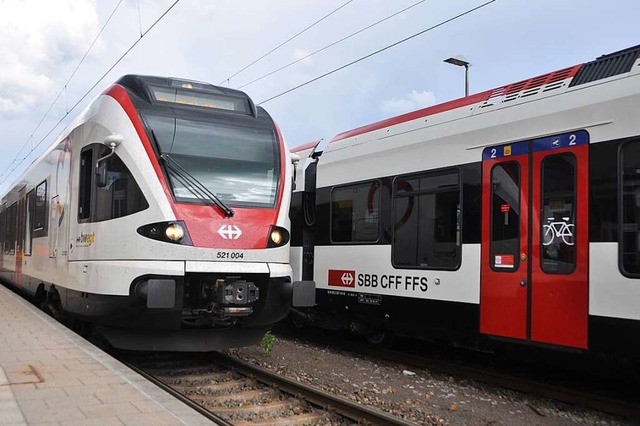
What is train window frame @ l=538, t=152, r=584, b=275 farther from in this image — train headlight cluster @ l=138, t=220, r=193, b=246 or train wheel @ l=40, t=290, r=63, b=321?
train wheel @ l=40, t=290, r=63, b=321

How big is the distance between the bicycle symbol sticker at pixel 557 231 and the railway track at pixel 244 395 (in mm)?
2373

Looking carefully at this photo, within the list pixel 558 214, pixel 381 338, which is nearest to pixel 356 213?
pixel 381 338

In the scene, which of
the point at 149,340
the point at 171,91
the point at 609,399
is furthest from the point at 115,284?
the point at 609,399

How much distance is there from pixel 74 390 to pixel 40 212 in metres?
6.14

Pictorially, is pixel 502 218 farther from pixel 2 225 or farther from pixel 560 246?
pixel 2 225

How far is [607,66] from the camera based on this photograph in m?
5.91

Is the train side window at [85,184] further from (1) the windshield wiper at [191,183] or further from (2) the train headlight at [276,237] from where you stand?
(2) the train headlight at [276,237]

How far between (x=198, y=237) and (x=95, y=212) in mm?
1434

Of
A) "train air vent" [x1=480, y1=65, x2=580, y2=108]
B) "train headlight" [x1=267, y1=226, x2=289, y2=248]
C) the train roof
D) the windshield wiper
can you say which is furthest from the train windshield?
"train air vent" [x1=480, y1=65, x2=580, y2=108]

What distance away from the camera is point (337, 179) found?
30.7 ft

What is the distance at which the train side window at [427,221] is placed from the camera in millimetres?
7152

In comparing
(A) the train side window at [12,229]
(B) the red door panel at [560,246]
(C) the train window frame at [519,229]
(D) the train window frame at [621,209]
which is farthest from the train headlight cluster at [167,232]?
(A) the train side window at [12,229]

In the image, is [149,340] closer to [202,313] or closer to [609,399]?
[202,313]

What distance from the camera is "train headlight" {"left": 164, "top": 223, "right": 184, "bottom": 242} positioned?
6.25 metres
